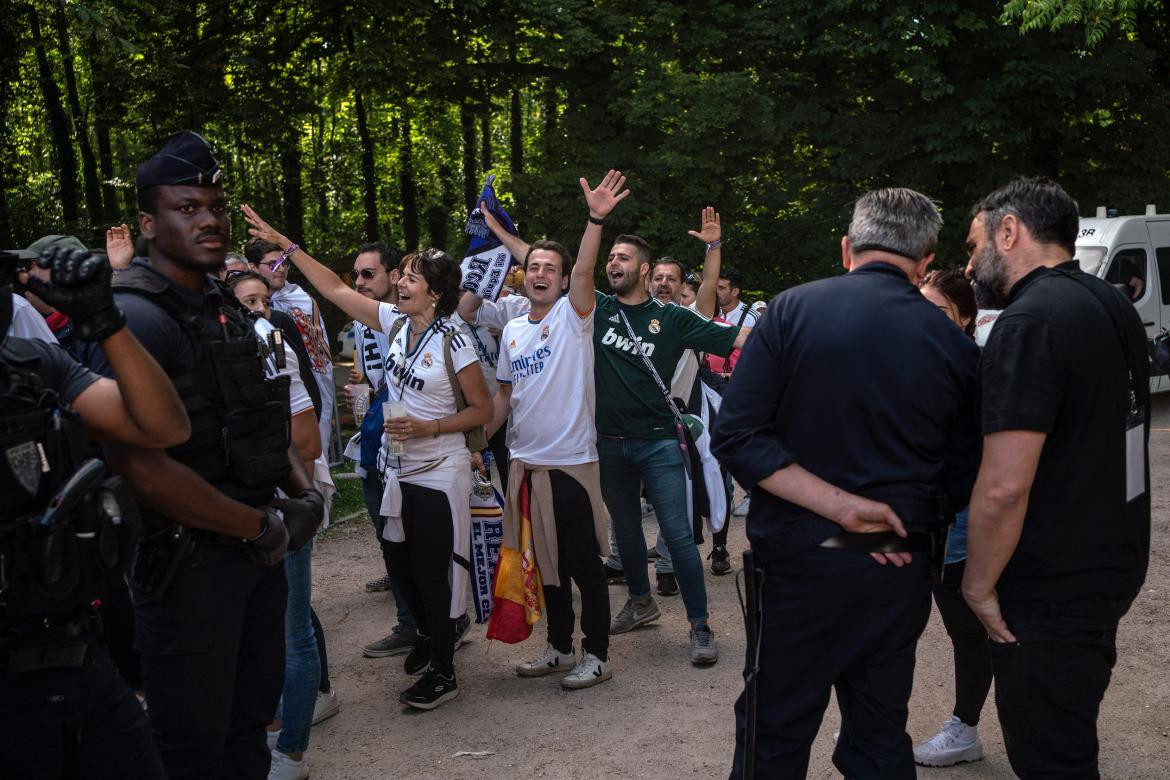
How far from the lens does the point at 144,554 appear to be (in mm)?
2855

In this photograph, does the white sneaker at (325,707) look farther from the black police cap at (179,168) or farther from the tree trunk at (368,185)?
the tree trunk at (368,185)

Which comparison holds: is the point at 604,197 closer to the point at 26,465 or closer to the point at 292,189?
the point at 26,465

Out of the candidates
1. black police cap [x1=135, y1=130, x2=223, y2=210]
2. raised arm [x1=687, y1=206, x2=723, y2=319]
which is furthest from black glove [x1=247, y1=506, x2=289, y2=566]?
raised arm [x1=687, y1=206, x2=723, y2=319]

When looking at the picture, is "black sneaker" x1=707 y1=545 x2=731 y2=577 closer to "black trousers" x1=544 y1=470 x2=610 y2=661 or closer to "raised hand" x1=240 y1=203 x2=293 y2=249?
"black trousers" x1=544 y1=470 x2=610 y2=661

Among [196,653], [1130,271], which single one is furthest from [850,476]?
[1130,271]

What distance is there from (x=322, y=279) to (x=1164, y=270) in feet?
39.5

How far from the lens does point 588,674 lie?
524 centimetres

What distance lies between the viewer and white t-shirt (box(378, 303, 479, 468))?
502cm

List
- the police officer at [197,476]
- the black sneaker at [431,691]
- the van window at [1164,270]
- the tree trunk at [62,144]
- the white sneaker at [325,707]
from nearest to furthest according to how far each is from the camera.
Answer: the police officer at [197,476] < the white sneaker at [325,707] < the black sneaker at [431,691] < the van window at [1164,270] < the tree trunk at [62,144]

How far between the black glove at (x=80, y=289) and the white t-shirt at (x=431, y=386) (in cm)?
263

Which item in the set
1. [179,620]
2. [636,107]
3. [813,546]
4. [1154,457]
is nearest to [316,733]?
[179,620]

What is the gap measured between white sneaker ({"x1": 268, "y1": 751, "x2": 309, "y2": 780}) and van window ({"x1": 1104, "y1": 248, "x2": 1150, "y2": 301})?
1181cm

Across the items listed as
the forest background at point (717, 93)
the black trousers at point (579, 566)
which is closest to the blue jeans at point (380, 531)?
the black trousers at point (579, 566)

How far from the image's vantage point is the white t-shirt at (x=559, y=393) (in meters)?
5.23
